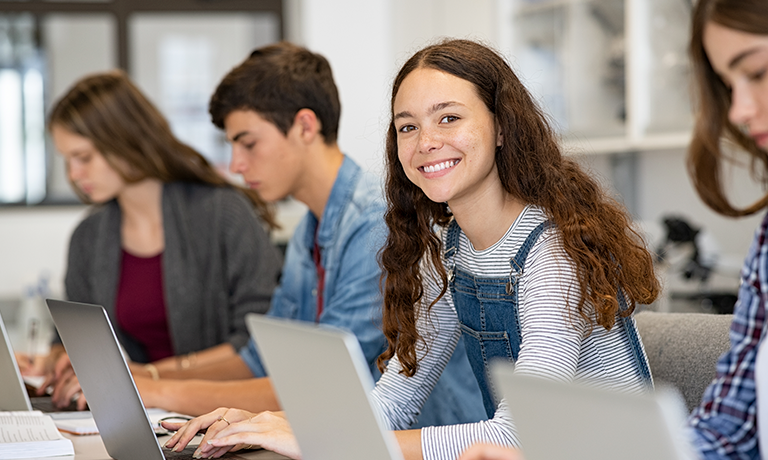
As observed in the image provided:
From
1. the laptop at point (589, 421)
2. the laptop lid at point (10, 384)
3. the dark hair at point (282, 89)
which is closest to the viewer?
the laptop at point (589, 421)

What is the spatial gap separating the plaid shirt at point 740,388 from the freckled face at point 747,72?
0.38 ft

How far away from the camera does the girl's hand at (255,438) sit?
3.67 feet

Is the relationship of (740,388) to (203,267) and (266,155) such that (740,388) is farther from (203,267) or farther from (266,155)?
(203,267)

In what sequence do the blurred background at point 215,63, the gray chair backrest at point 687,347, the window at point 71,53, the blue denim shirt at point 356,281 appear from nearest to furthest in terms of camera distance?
the gray chair backrest at point 687,347
the blue denim shirt at point 356,281
the blurred background at point 215,63
the window at point 71,53

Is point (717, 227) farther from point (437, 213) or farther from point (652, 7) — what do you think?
point (437, 213)

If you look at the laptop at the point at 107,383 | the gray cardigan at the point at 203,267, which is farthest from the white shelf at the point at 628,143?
the laptop at the point at 107,383

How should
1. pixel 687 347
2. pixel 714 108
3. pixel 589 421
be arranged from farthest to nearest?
pixel 687 347 < pixel 714 108 < pixel 589 421

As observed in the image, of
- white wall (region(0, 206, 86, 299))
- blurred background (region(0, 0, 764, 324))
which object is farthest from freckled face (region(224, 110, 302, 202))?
white wall (region(0, 206, 86, 299))

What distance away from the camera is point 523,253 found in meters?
1.23

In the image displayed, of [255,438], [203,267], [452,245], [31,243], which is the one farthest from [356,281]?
[31,243]

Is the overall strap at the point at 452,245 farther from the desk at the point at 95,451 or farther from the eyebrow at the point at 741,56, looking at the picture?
the eyebrow at the point at 741,56

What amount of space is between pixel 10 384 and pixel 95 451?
0.40 meters

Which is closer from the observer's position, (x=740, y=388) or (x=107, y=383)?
(x=740, y=388)

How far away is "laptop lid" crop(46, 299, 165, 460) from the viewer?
1.08 meters
